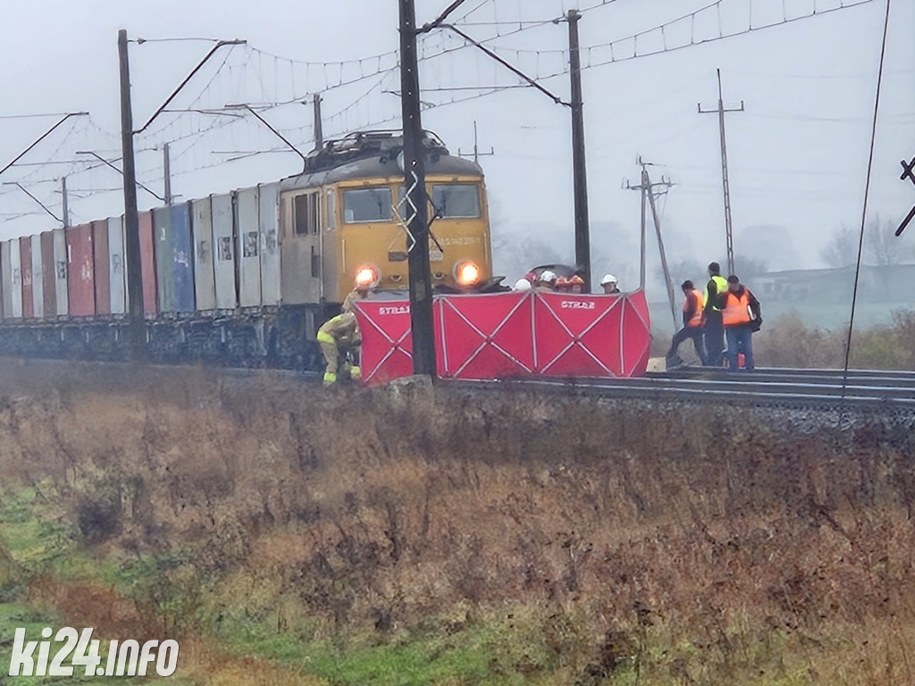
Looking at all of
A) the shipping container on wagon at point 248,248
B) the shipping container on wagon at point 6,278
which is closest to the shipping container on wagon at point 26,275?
the shipping container on wagon at point 6,278

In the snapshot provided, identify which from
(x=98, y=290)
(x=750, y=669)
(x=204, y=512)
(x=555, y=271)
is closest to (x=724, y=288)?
(x=555, y=271)

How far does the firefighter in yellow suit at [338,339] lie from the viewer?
71.1 ft

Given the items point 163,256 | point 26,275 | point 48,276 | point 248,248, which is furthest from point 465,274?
point 26,275

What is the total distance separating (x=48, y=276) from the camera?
42844 millimetres

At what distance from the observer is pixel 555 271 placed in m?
24.4

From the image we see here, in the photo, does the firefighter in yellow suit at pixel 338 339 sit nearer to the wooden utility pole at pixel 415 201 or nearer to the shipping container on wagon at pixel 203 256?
the wooden utility pole at pixel 415 201

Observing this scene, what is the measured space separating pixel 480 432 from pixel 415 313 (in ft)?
19.0

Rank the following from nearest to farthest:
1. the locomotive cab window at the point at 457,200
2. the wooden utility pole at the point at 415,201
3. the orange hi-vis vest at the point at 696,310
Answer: the wooden utility pole at the point at 415,201 < the orange hi-vis vest at the point at 696,310 < the locomotive cab window at the point at 457,200

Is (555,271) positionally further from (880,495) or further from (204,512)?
(880,495)

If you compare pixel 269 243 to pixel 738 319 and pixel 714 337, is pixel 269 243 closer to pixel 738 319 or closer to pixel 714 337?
pixel 714 337

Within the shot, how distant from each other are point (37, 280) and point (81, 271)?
4702mm

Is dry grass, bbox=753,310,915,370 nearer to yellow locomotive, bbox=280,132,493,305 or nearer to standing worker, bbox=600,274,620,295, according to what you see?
standing worker, bbox=600,274,620,295

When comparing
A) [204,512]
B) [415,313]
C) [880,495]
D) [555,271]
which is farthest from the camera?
[555,271]

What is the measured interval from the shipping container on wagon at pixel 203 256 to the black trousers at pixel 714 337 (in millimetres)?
10856
